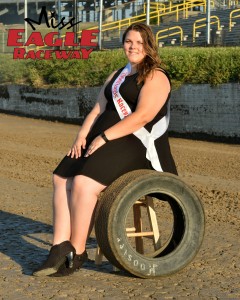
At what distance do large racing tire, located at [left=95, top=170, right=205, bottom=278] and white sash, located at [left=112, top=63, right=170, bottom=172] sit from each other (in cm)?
14

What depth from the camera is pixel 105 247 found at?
5488 mm

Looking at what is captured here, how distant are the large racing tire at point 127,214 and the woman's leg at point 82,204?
0.24ft

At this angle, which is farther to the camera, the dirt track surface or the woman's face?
the woman's face

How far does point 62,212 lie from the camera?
5664 millimetres

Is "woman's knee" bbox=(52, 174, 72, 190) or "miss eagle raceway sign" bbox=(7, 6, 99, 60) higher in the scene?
"woman's knee" bbox=(52, 174, 72, 190)

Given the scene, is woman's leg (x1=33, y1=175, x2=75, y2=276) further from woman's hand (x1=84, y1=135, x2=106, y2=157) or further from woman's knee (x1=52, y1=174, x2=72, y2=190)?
woman's hand (x1=84, y1=135, x2=106, y2=157)

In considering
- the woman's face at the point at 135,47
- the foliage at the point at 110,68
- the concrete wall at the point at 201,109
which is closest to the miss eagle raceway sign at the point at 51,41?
the foliage at the point at 110,68

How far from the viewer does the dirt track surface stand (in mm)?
5398


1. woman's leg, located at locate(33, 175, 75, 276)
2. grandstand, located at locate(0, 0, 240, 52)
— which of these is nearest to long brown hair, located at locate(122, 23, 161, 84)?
woman's leg, located at locate(33, 175, 75, 276)

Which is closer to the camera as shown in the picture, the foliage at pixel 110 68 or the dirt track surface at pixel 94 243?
the dirt track surface at pixel 94 243

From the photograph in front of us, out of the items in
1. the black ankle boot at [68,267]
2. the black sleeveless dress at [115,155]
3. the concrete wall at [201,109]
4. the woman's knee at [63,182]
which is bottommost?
the concrete wall at [201,109]

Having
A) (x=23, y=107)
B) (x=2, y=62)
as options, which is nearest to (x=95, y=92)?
(x=23, y=107)

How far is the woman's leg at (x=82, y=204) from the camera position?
5.52 metres

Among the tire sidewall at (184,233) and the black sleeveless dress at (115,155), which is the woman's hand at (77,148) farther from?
the tire sidewall at (184,233)
